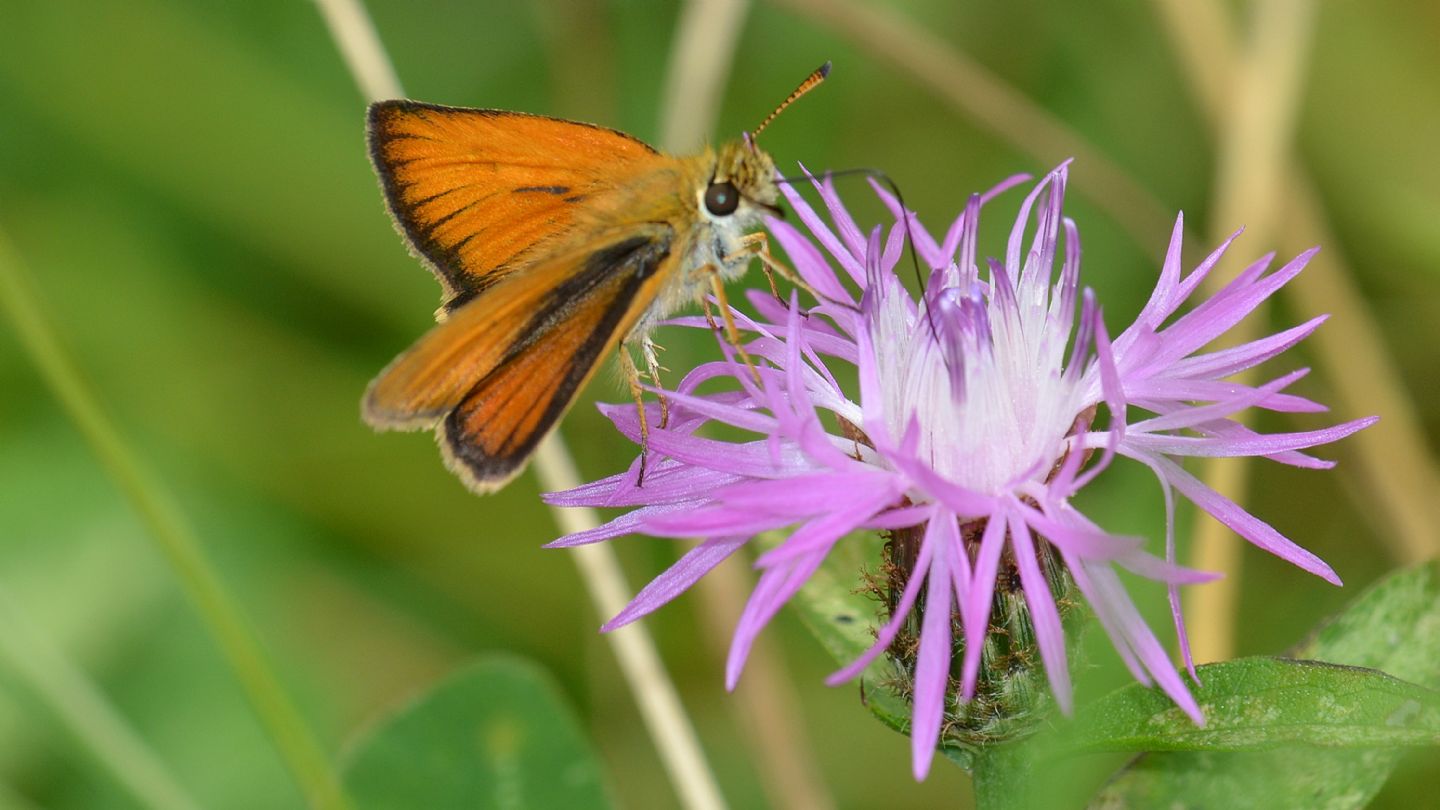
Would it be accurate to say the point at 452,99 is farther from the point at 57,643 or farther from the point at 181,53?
the point at 57,643

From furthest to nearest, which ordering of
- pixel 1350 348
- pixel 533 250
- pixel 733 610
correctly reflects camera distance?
pixel 1350 348 → pixel 733 610 → pixel 533 250

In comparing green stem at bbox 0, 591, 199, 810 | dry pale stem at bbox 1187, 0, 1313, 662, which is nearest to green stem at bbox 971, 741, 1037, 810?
green stem at bbox 0, 591, 199, 810

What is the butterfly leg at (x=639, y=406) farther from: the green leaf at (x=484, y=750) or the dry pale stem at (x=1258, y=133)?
the dry pale stem at (x=1258, y=133)

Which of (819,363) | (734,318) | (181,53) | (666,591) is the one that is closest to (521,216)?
(734,318)

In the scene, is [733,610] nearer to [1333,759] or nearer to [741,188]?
[741,188]

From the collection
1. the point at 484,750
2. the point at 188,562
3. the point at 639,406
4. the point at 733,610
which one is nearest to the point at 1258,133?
the point at 733,610

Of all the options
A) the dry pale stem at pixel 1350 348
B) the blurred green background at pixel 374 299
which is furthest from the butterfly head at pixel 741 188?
the dry pale stem at pixel 1350 348
